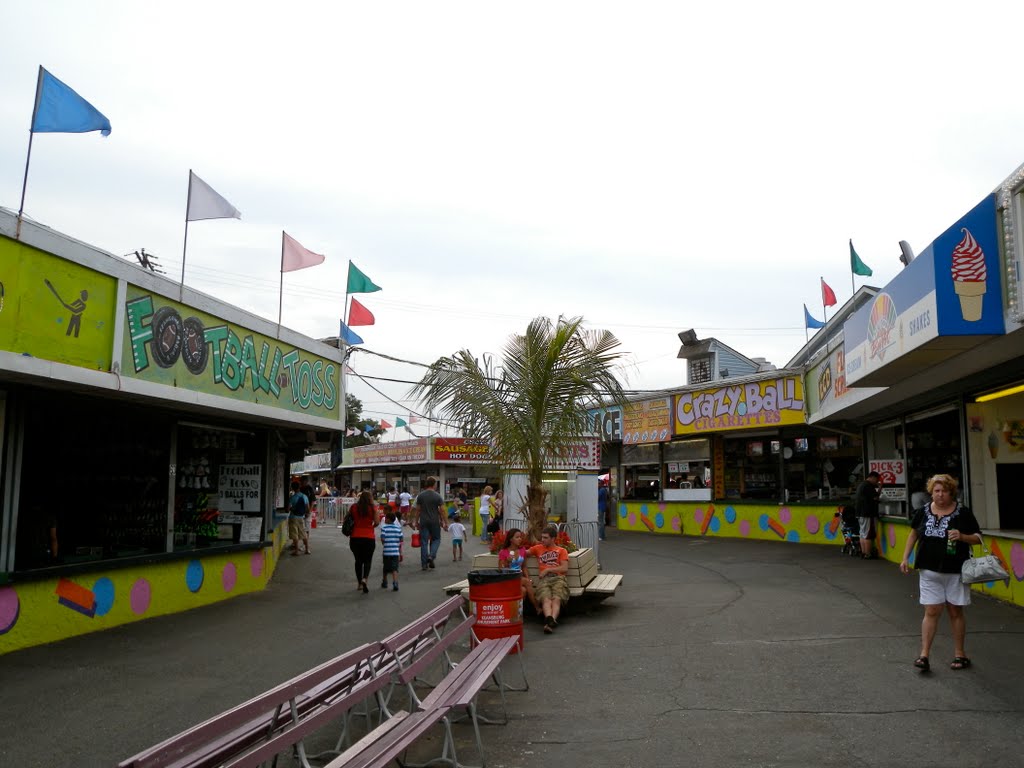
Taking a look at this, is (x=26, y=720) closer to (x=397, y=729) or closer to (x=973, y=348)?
(x=397, y=729)

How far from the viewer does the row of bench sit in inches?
155

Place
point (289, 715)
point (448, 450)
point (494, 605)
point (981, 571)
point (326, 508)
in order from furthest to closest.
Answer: point (326, 508)
point (448, 450)
point (494, 605)
point (981, 571)
point (289, 715)

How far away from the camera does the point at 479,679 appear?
18.6 ft

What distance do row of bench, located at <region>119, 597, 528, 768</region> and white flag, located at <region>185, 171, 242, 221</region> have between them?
644cm

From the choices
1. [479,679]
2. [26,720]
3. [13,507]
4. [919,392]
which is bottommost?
[26,720]

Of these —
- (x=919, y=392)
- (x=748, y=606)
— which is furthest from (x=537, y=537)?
(x=919, y=392)

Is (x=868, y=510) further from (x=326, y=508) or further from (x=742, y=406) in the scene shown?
(x=326, y=508)

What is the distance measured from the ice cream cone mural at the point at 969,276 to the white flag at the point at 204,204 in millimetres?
8604

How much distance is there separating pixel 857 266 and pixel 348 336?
9.93 meters

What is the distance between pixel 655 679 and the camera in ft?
23.2

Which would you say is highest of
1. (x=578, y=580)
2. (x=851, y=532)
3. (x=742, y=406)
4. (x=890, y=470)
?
(x=742, y=406)

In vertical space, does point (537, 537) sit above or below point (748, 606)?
above

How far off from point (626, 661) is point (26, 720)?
500 centimetres

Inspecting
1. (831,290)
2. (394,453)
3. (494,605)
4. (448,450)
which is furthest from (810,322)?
(394,453)
